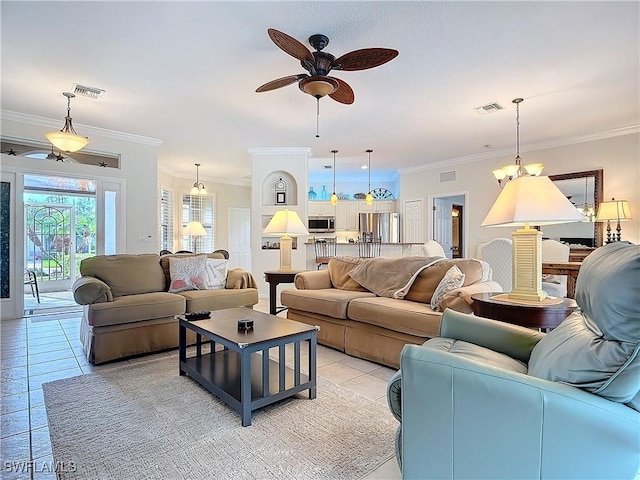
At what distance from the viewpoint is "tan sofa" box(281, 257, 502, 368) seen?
2646 millimetres

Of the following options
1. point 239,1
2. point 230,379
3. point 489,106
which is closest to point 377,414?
point 230,379

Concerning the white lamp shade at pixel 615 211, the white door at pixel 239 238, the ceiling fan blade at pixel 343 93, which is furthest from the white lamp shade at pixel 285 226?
the white door at pixel 239 238

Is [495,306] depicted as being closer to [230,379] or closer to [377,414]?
[377,414]

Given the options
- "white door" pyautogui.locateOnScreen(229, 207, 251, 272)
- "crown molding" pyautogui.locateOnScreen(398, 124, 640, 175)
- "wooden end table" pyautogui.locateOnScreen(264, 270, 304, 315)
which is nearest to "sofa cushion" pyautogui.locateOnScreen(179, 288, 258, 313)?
"wooden end table" pyautogui.locateOnScreen(264, 270, 304, 315)

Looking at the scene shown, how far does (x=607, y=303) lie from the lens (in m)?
1.12

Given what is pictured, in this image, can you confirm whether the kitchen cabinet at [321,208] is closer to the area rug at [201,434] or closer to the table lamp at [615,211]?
the table lamp at [615,211]

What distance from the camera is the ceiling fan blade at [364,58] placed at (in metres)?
2.37

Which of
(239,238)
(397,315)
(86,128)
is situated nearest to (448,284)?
(397,315)

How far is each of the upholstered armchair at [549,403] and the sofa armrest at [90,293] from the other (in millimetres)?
2769

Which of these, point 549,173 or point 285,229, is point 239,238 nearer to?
point 285,229

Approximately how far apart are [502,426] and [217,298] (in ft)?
9.65

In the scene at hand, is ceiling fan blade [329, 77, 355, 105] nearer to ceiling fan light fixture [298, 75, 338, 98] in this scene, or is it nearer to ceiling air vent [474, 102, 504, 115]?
ceiling fan light fixture [298, 75, 338, 98]

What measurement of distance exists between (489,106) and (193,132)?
4042 millimetres

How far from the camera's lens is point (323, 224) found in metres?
8.59
